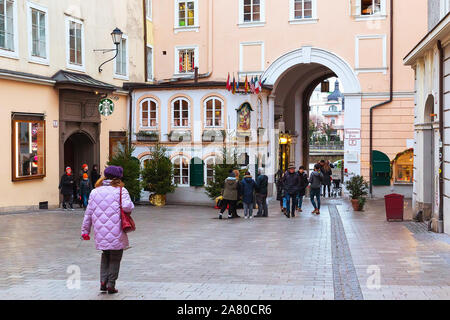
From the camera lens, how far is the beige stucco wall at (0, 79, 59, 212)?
19500 mm

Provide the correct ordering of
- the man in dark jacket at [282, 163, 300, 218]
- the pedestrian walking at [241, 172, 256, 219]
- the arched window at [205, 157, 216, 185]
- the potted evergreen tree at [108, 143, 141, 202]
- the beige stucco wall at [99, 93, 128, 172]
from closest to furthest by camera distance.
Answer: the man in dark jacket at [282, 163, 300, 218], the pedestrian walking at [241, 172, 256, 219], the potted evergreen tree at [108, 143, 141, 202], the beige stucco wall at [99, 93, 128, 172], the arched window at [205, 157, 216, 185]

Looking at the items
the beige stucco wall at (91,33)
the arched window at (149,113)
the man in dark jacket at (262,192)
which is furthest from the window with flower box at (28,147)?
the man in dark jacket at (262,192)

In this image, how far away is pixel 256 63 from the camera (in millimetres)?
29312

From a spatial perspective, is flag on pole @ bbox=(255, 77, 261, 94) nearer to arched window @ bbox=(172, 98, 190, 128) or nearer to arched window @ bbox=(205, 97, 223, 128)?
arched window @ bbox=(205, 97, 223, 128)

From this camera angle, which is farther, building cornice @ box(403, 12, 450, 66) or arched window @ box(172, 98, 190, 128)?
arched window @ box(172, 98, 190, 128)

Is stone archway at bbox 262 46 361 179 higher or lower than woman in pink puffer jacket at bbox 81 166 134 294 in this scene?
higher

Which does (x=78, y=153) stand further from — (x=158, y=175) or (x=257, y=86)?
(x=257, y=86)

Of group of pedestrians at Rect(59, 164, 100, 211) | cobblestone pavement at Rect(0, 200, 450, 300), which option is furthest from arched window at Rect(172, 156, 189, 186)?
cobblestone pavement at Rect(0, 200, 450, 300)

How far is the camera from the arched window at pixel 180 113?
27.2 metres

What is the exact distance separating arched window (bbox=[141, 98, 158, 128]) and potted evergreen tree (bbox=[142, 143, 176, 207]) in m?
2.31

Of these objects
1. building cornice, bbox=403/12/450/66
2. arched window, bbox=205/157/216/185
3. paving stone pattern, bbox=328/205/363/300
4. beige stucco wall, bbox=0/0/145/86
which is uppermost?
beige stucco wall, bbox=0/0/145/86

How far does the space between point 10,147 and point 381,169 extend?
16070 mm

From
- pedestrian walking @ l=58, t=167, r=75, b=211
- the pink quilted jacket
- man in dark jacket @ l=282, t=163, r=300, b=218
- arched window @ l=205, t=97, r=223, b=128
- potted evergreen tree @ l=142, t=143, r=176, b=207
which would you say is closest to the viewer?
the pink quilted jacket

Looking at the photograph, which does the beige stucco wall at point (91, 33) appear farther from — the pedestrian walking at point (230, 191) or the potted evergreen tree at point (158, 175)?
A: the pedestrian walking at point (230, 191)
